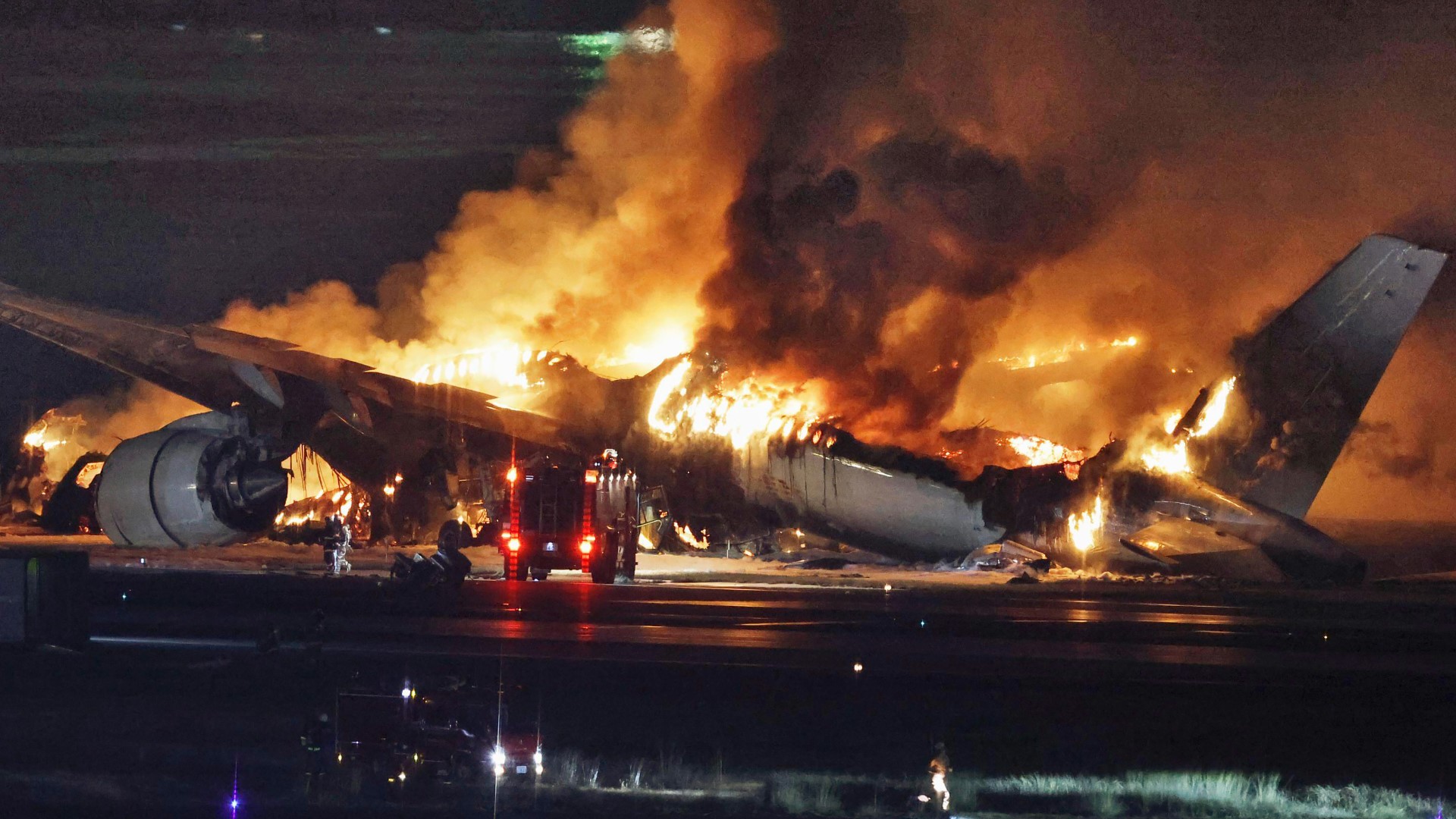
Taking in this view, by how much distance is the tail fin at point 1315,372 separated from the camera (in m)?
21.6

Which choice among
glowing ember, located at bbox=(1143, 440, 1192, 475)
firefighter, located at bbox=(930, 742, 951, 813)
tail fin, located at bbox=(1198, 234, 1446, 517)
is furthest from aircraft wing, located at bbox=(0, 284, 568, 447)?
firefighter, located at bbox=(930, 742, 951, 813)

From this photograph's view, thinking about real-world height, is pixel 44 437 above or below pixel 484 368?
below

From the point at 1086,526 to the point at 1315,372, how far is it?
489 centimetres

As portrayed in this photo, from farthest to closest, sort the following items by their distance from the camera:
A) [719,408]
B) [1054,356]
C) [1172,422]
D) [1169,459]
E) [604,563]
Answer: [1054,356], [719,408], [1172,422], [1169,459], [604,563]

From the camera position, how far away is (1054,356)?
1378 inches

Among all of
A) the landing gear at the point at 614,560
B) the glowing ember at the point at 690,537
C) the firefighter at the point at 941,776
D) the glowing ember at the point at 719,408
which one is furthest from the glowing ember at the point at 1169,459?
the firefighter at the point at 941,776

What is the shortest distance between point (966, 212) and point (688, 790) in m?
21.8

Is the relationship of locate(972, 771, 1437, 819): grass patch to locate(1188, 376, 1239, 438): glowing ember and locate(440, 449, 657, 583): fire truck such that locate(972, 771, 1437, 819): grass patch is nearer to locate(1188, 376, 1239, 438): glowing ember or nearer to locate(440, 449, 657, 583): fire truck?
locate(440, 449, 657, 583): fire truck

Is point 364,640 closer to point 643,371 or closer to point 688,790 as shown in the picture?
point 688,790

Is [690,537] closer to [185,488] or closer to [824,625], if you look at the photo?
[185,488]

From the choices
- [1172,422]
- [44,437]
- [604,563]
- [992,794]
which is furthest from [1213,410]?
[44,437]

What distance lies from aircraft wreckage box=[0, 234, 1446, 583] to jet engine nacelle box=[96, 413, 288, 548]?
0.11ft

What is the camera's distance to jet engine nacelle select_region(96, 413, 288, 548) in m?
23.0

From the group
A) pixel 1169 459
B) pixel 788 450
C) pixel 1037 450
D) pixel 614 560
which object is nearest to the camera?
pixel 614 560
